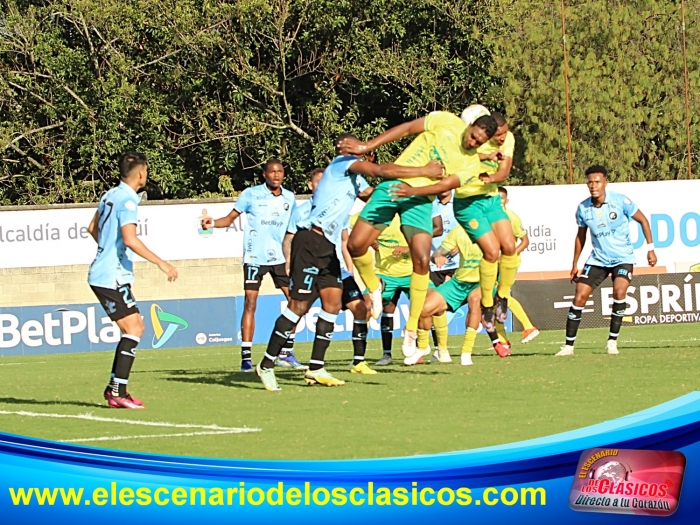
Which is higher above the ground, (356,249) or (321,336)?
(356,249)

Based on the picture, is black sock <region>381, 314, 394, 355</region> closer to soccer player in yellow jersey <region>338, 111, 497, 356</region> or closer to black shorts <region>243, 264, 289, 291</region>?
black shorts <region>243, 264, 289, 291</region>

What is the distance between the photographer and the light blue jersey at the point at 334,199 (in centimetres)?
1052

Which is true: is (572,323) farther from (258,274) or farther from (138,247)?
(138,247)

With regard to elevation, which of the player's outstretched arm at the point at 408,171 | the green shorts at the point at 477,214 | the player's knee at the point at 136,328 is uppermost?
the player's outstretched arm at the point at 408,171

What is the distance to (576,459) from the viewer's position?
464 cm

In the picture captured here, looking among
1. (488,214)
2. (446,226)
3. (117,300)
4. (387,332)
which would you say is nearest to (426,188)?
(488,214)

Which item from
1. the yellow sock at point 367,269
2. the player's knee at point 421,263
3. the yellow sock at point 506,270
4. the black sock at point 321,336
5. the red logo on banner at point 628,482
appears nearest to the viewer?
the red logo on banner at point 628,482

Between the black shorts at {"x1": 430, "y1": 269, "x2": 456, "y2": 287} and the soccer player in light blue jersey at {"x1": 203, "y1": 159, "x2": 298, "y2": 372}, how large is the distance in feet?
8.14

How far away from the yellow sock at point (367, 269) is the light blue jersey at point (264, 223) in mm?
1660

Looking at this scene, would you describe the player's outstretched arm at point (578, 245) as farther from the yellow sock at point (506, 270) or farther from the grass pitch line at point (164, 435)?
the grass pitch line at point (164, 435)

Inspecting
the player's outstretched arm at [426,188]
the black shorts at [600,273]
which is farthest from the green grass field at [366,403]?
the player's outstretched arm at [426,188]

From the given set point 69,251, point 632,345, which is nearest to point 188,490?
point 632,345

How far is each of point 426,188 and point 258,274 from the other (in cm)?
302

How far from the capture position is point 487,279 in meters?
12.7
